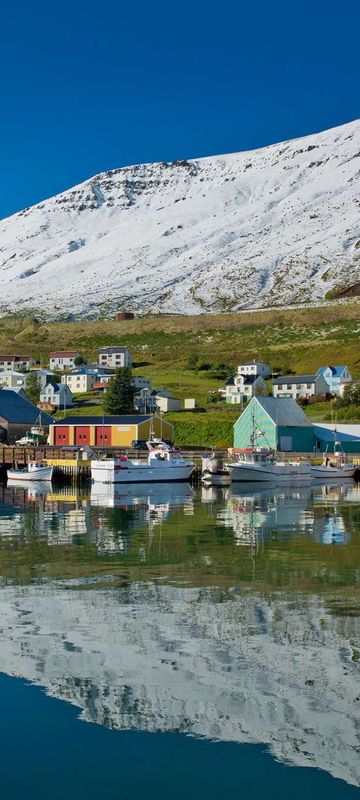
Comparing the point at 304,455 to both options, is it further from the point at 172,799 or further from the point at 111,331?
the point at 111,331

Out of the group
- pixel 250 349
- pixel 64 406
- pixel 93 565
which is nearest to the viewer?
pixel 93 565

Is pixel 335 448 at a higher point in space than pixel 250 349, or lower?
lower

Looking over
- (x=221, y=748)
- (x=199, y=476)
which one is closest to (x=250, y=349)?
(x=199, y=476)

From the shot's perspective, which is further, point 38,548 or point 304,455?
point 304,455

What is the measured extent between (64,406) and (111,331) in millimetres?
72172

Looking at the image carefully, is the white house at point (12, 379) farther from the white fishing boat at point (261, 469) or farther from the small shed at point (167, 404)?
the white fishing boat at point (261, 469)

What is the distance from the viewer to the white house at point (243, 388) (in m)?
97.2

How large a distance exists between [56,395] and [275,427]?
36.9m

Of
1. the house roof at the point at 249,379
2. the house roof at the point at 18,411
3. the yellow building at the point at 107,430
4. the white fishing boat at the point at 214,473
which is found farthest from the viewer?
the house roof at the point at 249,379

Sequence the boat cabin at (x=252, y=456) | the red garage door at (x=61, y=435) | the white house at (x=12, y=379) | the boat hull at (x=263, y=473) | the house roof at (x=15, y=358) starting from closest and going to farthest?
the boat hull at (x=263, y=473), the boat cabin at (x=252, y=456), the red garage door at (x=61, y=435), the white house at (x=12, y=379), the house roof at (x=15, y=358)

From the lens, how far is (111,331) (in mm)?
169250

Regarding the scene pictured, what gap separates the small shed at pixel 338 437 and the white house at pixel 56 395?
3604 centimetres

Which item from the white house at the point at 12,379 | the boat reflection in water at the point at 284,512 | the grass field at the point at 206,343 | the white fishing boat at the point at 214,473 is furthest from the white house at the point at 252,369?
the boat reflection in water at the point at 284,512

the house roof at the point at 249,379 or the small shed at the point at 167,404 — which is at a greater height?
the house roof at the point at 249,379
